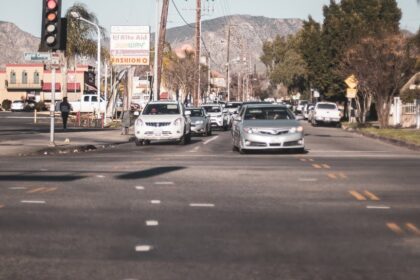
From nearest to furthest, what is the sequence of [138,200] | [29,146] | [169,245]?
[169,245], [138,200], [29,146]

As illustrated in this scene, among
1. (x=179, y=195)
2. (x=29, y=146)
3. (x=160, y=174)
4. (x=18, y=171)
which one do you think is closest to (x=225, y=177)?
(x=160, y=174)

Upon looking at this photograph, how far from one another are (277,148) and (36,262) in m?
16.2

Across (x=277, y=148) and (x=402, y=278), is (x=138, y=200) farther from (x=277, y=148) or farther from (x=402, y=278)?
(x=277, y=148)

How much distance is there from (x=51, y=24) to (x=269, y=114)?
727 centimetres

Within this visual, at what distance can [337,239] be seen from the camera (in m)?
8.48

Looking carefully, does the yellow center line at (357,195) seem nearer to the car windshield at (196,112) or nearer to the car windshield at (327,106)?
the car windshield at (196,112)

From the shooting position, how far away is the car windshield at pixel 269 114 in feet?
80.4

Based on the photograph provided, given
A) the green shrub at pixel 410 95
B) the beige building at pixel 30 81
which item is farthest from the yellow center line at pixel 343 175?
the beige building at pixel 30 81

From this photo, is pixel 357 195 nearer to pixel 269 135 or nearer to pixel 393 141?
pixel 269 135

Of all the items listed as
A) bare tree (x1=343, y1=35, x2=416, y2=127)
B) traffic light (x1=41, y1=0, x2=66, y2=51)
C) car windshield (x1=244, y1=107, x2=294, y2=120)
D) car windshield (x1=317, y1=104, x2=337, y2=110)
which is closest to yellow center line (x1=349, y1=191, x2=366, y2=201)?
car windshield (x1=244, y1=107, x2=294, y2=120)

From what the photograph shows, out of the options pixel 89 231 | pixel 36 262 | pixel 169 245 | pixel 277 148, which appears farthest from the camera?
pixel 277 148

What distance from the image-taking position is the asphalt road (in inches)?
277

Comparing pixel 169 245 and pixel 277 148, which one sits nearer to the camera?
pixel 169 245

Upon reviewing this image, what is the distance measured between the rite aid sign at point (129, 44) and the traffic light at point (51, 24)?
26248 mm
